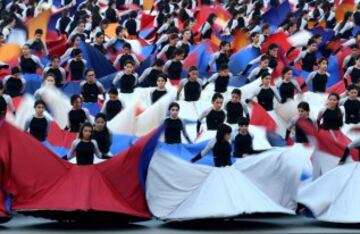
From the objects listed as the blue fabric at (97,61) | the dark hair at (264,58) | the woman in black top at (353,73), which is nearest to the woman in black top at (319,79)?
the woman in black top at (353,73)

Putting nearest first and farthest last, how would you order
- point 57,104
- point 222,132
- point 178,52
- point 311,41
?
point 222,132 < point 57,104 < point 178,52 < point 311,41

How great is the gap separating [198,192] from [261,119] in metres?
4.36

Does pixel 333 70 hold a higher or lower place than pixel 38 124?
higher

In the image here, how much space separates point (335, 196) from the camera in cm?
1320

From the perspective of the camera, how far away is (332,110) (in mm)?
15789

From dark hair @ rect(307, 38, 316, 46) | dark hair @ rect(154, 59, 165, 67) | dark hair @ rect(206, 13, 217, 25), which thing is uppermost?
dark hair @ rect(206, 13, 217, 25)

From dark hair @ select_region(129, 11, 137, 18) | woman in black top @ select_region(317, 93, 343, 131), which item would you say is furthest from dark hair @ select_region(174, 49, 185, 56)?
dark hair @ select_region(129, 11, 137, 18)

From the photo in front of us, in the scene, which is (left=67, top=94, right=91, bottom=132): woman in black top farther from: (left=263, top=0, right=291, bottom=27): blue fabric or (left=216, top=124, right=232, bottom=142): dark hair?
(left=263, top=0, right=291, bottom=27): blue fabric

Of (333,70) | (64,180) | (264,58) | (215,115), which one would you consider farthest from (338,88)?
(64,180)

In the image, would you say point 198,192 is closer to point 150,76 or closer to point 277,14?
point 150,76

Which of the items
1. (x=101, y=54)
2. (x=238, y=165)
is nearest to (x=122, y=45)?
(x=101, y=54)

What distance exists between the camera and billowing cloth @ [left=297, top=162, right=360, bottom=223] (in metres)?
13.0

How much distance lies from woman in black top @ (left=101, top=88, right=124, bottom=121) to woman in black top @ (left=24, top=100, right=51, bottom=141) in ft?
5.60

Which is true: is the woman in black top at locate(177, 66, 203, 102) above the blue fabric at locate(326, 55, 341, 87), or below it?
below
